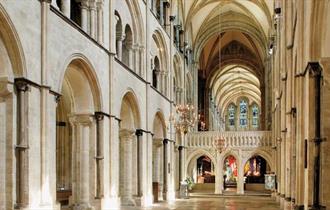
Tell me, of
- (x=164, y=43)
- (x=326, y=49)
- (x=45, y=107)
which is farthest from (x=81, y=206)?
(x=164, y=43)

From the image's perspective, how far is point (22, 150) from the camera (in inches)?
526

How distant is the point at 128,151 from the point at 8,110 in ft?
39.8

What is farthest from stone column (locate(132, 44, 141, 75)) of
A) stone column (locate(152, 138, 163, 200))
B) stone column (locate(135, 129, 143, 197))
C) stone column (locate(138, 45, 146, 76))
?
stone column (locate(152, 138, 163, 200))

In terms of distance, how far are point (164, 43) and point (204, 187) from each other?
58.2 feet

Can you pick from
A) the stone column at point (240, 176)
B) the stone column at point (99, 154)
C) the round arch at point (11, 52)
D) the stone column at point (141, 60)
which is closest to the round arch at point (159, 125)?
the stone column at point (141, 60)

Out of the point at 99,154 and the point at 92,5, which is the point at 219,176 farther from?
the point at 92,5

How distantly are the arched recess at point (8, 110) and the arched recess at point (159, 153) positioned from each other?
17553mm

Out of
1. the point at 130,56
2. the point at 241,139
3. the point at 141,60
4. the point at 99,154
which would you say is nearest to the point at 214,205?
the point at 141,60

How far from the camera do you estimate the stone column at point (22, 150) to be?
1337 centimetres

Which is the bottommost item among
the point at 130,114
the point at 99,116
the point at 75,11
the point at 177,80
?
the point at 99,116

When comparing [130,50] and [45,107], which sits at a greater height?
[130,50]

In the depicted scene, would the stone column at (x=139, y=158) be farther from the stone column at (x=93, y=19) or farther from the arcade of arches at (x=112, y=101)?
the stone column at (x=93, y=19)

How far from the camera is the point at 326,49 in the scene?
12906 millimetres

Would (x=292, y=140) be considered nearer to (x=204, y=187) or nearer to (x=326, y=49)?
(x=326, y=49)
